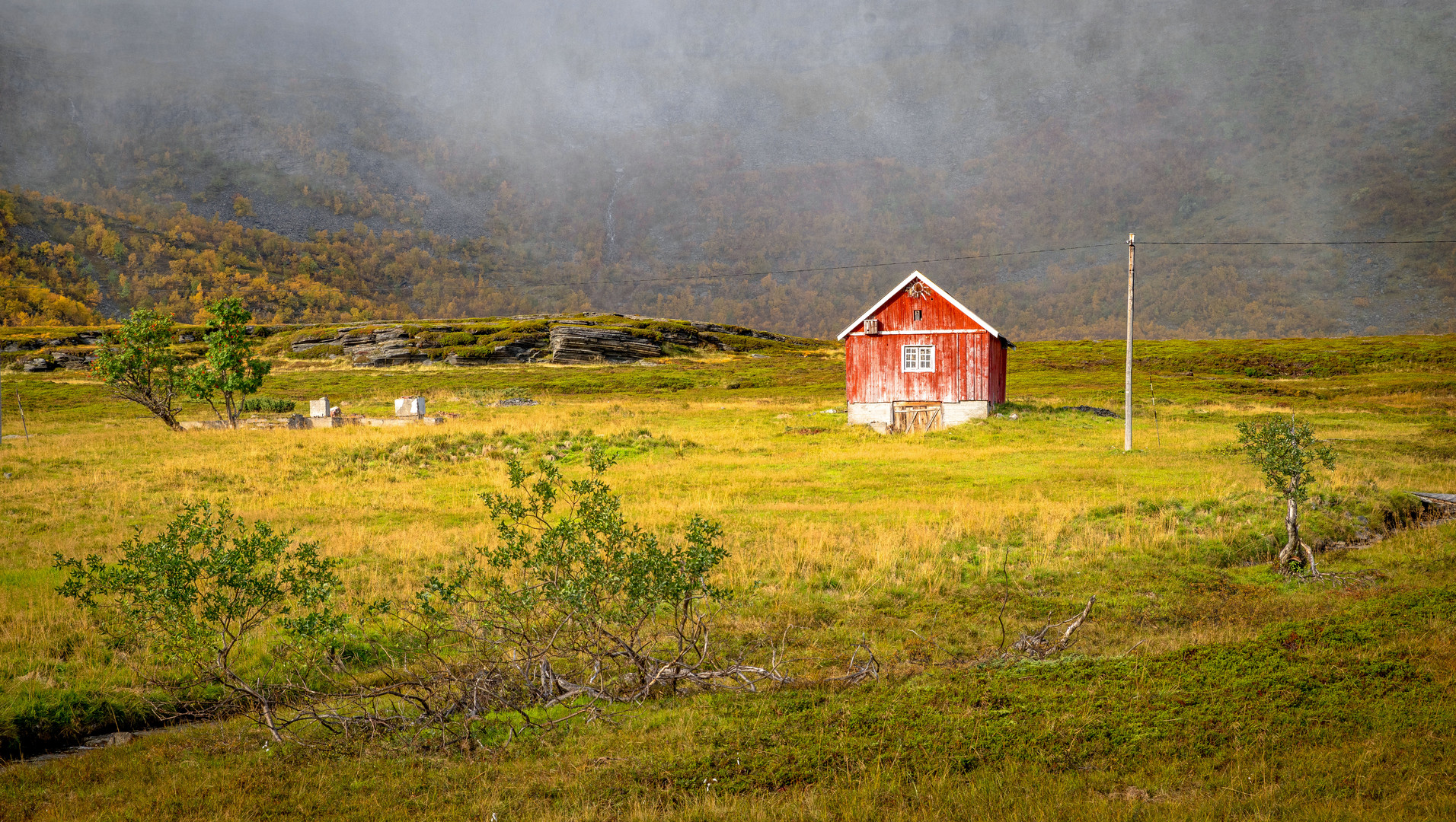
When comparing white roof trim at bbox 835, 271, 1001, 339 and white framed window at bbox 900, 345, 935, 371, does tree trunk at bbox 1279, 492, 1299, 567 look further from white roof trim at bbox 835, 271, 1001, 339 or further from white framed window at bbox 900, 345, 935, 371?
white framed window at bbox 900, 345, 935, 371

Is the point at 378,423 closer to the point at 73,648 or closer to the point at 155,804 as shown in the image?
the point at 73,648

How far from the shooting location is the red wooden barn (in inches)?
1748

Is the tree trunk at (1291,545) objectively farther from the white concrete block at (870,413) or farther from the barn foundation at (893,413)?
the white concrete block at (870,413)

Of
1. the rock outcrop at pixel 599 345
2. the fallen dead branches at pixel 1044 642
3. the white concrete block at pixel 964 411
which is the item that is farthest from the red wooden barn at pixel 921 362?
the rock outcrop at pixel 599 345

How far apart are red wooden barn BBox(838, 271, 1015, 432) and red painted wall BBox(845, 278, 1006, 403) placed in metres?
0.04

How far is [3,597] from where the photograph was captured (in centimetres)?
1332

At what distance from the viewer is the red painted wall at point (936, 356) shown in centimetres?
4444

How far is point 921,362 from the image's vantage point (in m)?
45.6

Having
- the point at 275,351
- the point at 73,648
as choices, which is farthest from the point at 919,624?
the point at 275,351

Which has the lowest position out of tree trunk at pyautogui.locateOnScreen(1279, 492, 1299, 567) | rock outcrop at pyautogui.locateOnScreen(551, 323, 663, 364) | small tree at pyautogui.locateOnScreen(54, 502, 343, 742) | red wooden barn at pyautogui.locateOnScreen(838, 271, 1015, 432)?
→ tree trunk at pyautogui.locateOnScreen(1279, 492, 1299, 567)

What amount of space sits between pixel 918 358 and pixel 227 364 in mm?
38888

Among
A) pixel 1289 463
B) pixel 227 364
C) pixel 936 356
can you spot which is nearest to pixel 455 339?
pixel 227 364

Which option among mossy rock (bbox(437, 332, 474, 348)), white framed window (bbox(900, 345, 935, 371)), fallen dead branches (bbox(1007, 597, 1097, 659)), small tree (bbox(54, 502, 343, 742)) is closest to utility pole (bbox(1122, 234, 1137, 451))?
white framed window (bbox(900, 345, 935, 371))

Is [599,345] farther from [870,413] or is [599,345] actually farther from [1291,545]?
[1291,545]
